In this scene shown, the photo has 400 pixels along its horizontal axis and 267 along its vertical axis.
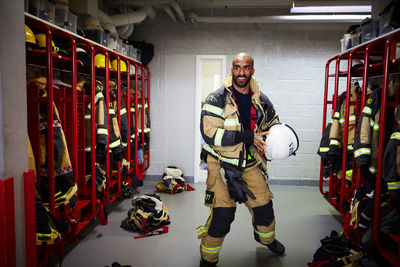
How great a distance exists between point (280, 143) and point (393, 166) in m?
0.80

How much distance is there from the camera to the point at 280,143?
244 centimetres

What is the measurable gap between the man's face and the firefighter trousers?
72 cm

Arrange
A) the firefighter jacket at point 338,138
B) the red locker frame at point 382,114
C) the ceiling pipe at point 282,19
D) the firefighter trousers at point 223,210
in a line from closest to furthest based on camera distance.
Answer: the red locker frame at point 382,114
the firefighter trousers at point 223,210
the firefighter jacket at point 338,138
the ceiling pipe at point 282,19

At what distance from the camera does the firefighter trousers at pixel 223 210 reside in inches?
102

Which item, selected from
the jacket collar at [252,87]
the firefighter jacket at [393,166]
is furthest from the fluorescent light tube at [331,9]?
the firefighter jacket at [393,166]

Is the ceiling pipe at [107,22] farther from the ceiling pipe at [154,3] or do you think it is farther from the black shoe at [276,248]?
the black shoe at [276,248]

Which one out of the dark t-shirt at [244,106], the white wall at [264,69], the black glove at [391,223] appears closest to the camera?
the black glove at [391,223]

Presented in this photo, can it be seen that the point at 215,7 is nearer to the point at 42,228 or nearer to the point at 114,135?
the point at 114,135

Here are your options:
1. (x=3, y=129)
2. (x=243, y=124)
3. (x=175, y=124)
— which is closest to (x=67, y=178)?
(x=3, y=129)

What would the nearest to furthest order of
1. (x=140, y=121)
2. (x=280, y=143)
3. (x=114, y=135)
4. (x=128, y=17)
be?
(x=280, y=143) < (x=114, y=135) < (x=128, y=17) < (x=140, y=121)

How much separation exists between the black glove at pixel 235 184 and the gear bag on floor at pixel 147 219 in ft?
3.83

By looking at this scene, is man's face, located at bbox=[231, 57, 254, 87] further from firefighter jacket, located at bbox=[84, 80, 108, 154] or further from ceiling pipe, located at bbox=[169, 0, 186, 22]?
ceiling pipe, located at bbox=[169, 0, 186, 22]

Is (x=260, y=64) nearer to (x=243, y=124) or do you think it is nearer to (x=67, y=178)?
(x=243, y=124)

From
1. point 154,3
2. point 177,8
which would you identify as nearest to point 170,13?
point 177,8
